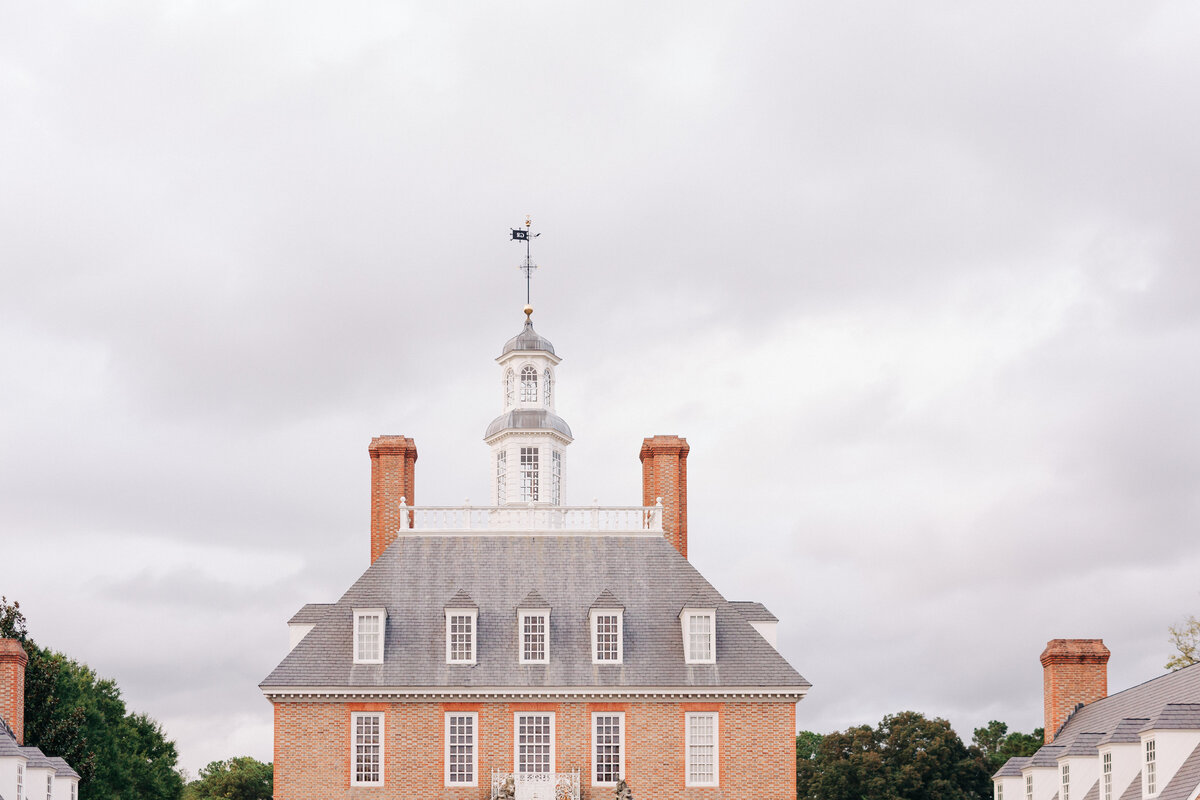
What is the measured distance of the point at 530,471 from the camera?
178ft

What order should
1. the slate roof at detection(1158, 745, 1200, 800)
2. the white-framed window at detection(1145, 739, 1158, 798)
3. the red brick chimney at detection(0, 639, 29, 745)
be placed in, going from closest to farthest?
the slate roof at detection(1158, 745, 1200, 800)
the white-framed window at detection(1145, 739, 1158, 798)
the red brick chimney at detection(0, 639, 29, 745)

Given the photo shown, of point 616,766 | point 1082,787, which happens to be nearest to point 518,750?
point 616,766

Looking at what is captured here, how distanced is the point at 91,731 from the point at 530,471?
24.9m

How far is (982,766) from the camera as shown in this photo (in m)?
80.3

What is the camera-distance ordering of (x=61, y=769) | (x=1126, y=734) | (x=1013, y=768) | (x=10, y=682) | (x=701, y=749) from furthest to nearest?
(x=1013, y=768) < (x=701, y=749) < (x=10, y=682) < (x=61, y=769) < (x=1126, y=734)

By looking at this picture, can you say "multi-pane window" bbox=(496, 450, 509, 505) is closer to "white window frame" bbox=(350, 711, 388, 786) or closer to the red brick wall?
the red brick wall

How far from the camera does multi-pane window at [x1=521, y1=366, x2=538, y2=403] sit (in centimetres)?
5534

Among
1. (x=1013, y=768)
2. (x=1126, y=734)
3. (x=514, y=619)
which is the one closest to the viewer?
(x=1126, y=734)

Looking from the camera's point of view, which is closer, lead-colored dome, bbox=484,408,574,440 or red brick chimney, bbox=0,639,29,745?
red brick chimney, bbox=0,639,29,745

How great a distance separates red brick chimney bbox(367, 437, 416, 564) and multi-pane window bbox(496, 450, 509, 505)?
3.91 m

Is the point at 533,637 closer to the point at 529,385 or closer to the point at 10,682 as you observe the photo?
the point at 529,385

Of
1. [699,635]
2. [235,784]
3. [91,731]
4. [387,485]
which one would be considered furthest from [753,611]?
[235,784]

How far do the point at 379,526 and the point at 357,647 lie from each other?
500cm

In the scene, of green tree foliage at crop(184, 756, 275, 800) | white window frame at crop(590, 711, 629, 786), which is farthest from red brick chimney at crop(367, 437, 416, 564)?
green tree foliage at crop(184, 756, 275, 800)
